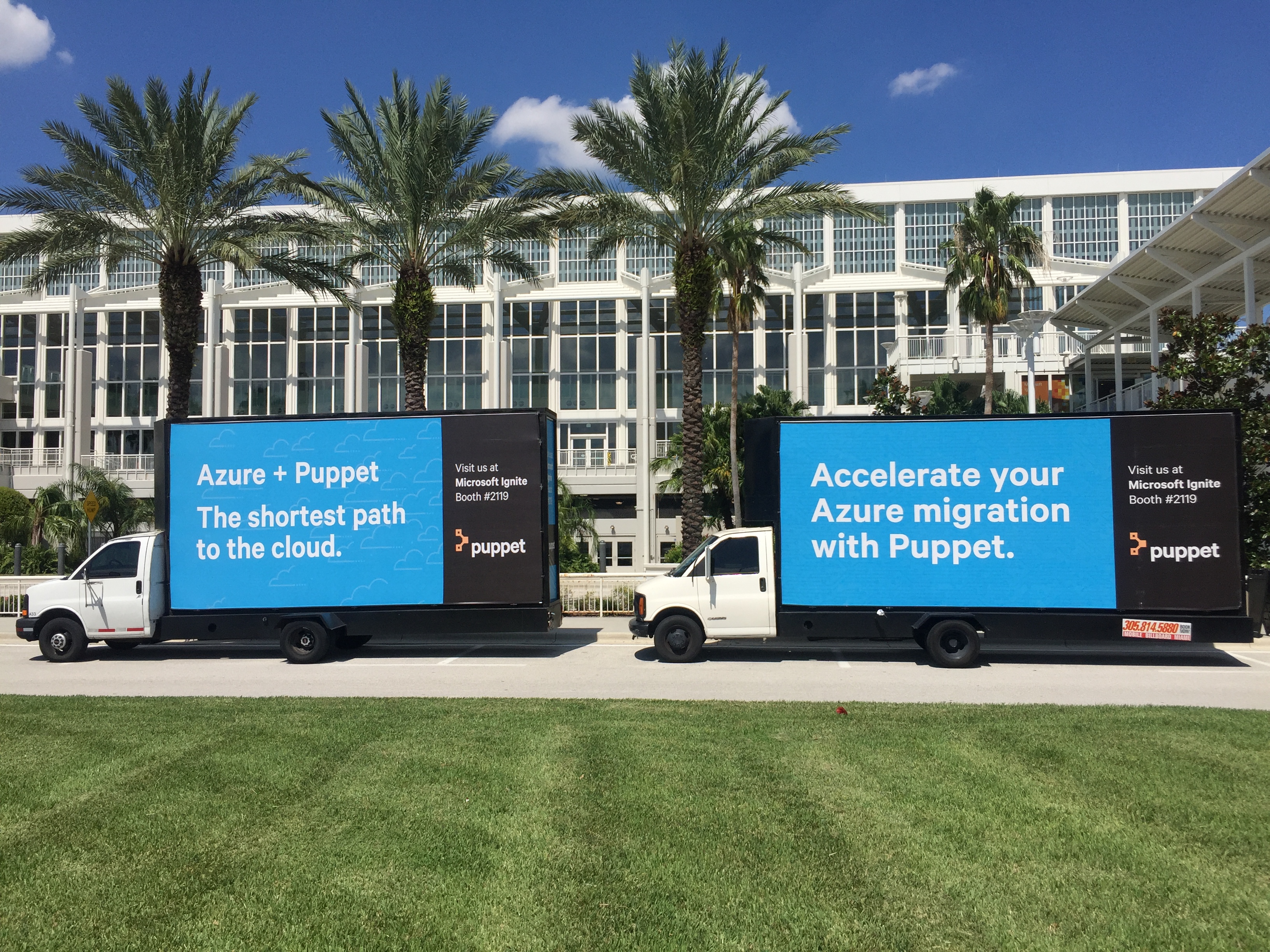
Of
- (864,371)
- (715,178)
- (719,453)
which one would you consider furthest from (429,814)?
(864,371)

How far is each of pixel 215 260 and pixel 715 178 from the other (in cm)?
1238

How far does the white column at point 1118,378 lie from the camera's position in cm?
2967

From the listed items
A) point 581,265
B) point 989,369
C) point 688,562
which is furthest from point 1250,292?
point 581,265

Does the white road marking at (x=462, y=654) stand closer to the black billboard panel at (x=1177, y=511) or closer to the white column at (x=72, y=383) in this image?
the black billboard panel at (x=1177, y=511)

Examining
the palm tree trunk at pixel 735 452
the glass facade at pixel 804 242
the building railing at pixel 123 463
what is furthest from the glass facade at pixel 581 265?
the building railing at pixel 123 463

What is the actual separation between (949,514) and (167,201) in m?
18.0

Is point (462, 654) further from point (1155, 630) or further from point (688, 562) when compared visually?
point (1155, 630)

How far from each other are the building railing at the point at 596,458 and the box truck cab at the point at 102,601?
2484 cm

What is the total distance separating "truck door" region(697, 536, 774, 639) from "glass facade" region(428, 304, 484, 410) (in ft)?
93.7

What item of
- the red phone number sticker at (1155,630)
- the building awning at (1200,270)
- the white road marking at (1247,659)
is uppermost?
the building awning at (1200,270)

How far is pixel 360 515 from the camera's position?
14742 millimetres

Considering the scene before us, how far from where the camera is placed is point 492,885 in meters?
5.07

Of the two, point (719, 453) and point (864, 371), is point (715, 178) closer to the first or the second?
point (719, 453)

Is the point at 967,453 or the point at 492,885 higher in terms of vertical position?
the point at 967,453
